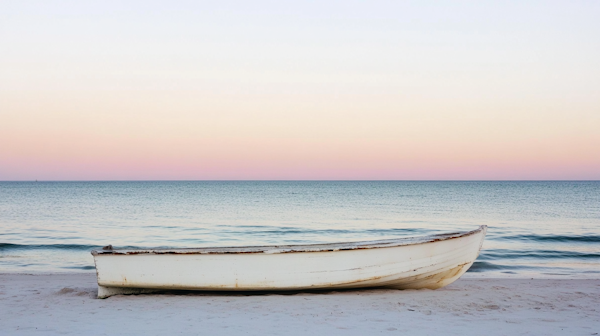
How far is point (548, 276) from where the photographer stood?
11422 mm

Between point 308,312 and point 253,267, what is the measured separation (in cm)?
125

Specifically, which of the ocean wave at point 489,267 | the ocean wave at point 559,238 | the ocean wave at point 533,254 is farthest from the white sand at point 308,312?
the ocean wave at point 559,238

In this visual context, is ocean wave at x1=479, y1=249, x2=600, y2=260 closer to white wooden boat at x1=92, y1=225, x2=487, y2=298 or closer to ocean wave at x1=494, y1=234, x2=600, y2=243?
ocean wave at x1=494, y1=234, x2=600, y2=243

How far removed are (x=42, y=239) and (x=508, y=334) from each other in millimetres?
16471

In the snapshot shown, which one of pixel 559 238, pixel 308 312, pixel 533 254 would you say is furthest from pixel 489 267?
pixel 308 312

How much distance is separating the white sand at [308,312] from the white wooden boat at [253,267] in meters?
0.21

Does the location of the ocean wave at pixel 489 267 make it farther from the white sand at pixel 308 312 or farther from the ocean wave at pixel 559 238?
the ocean wave at pixel 559 238

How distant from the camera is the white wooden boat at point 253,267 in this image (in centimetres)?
742

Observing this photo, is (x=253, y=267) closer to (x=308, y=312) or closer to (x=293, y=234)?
(x=308, y=312)

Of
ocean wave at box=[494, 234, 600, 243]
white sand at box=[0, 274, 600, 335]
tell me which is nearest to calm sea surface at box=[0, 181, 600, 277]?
ocean wave at box=[494, 234, 600, 243]

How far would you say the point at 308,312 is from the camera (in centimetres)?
668

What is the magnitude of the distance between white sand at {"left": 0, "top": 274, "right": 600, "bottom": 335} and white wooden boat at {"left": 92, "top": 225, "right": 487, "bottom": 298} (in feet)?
0.69

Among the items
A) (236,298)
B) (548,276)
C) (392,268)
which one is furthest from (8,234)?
(548,276)

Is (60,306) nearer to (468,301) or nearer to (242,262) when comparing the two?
(242,262)
